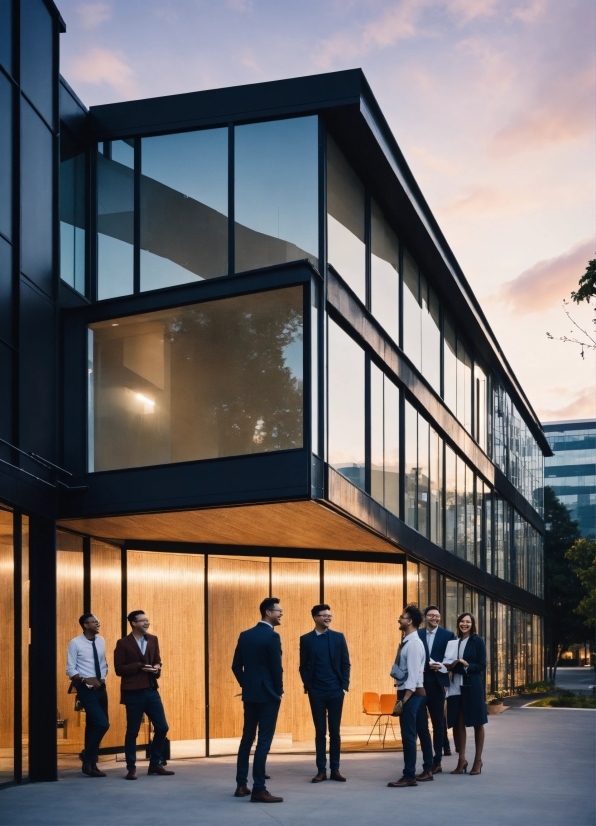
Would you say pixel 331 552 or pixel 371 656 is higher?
pixel 331 552

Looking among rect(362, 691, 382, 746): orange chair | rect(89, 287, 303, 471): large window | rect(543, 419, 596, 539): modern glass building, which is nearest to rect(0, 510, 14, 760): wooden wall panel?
rect(89, 287, 303, 471): large window

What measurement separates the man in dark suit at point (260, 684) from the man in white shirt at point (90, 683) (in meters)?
2.38

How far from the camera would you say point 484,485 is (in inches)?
1298

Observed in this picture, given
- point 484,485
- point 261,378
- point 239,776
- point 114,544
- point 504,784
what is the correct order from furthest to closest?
1. point 484,485
2. point 114,544
3. point 261,378
4. point 504,784
5. point 239,776

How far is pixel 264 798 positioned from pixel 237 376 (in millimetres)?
5166

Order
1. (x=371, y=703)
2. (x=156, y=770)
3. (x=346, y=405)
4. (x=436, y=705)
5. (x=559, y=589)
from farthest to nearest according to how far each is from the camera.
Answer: (x=559, y=589) → (x=371, y=703) → (x=346, y=405) → (x=436, y=705) → (x=156, y=770)

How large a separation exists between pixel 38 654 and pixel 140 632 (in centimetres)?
121

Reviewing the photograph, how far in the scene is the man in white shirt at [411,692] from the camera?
12609 mm

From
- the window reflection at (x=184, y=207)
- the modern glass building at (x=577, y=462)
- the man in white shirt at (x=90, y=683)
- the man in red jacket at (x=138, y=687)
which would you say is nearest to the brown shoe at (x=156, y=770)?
the man in red jacket at (x=138, y=687)

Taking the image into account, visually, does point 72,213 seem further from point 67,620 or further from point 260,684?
point 260,684

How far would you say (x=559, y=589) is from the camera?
6844 cm

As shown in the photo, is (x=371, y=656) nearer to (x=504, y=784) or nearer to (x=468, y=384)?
(x=504, y=784)

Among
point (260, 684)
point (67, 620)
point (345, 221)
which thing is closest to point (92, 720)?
point (67, 620)

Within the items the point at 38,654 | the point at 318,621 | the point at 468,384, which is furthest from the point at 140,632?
the point at 468,384
